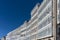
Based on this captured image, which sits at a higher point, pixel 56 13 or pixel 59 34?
pixel 56 13

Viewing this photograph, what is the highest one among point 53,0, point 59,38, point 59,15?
point 53,0

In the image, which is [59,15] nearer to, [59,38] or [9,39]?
[59,38]

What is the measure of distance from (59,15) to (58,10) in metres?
1.38

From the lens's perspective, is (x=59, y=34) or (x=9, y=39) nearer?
(x=59, y=34)

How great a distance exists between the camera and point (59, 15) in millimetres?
48750

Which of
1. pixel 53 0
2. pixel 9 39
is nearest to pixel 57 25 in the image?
pixel 53 0

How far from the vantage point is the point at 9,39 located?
180750mm

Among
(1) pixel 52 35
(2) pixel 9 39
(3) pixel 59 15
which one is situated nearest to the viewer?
(3) pixel 59 15

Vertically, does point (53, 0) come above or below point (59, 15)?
above

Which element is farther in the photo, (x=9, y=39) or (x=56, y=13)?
(x=9, y=39)

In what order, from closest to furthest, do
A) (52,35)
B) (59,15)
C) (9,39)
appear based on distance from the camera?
1. (59,15)
2. (52,35)
3. (9,39)

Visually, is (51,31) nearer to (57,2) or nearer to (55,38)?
(55,38)

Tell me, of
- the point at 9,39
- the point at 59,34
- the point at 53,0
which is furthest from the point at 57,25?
the point at 9,39

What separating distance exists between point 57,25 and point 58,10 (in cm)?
298
